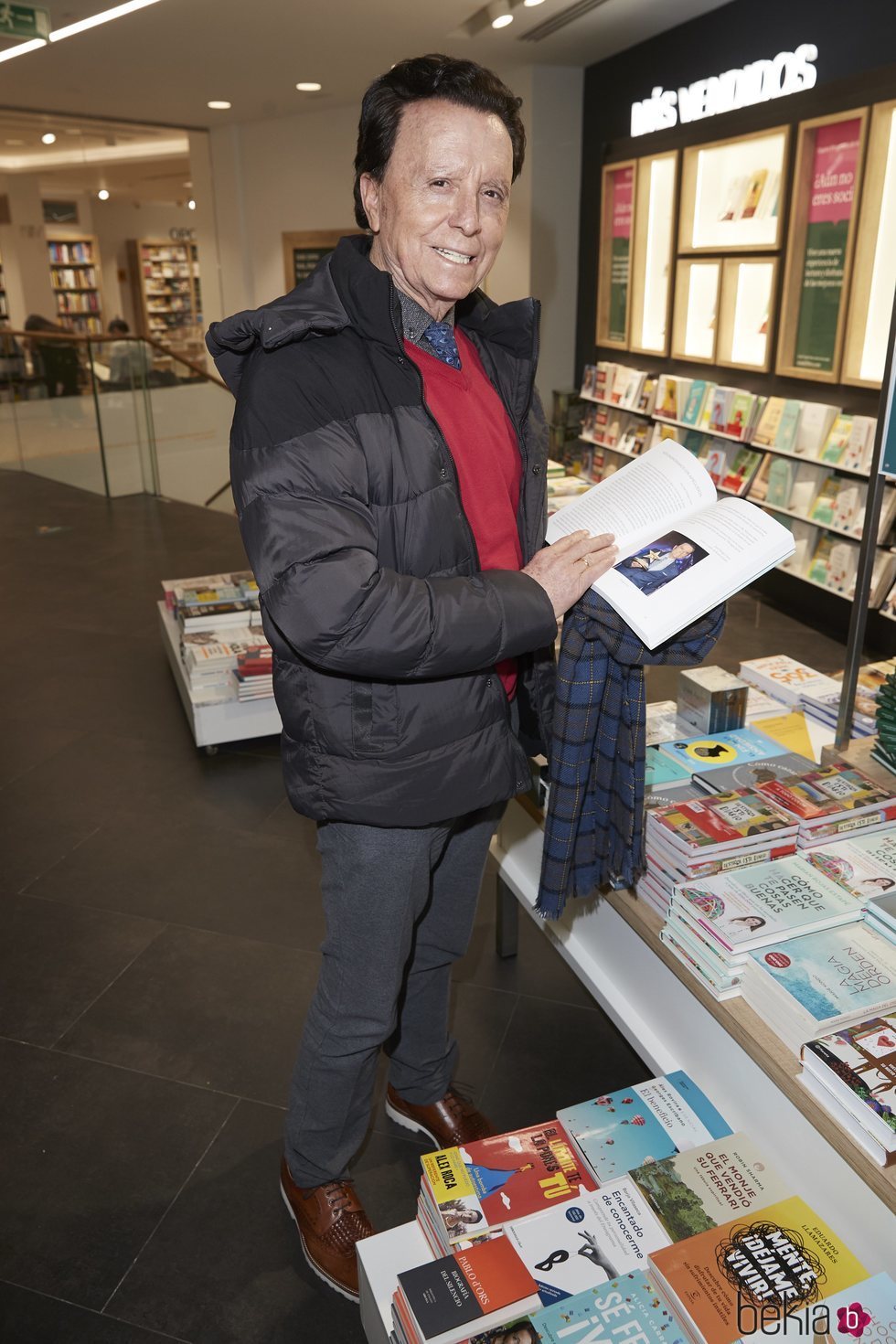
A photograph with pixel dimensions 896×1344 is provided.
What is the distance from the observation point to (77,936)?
2.71 m

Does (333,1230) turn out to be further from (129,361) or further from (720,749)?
(129,361)

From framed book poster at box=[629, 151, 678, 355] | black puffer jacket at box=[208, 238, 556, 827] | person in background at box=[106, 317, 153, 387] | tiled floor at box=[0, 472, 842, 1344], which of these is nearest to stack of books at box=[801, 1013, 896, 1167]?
black puffer jacket at box=[208, 238, 556, 827]

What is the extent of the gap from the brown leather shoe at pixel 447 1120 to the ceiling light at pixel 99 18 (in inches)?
258

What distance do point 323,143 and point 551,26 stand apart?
4.19m

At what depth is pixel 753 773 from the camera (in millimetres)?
1973

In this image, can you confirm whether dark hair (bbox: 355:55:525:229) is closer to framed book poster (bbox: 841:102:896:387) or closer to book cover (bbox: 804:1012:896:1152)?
book cover (bbox: 804:1012:896:1152)

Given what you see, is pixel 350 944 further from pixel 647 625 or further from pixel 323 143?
pixel 323 143

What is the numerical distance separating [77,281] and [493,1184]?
1274cm

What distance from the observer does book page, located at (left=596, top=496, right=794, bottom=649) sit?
53.0 inches

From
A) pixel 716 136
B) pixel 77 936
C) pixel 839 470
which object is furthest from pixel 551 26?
pixel 77 936

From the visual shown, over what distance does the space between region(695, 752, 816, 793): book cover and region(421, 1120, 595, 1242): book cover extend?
723mm

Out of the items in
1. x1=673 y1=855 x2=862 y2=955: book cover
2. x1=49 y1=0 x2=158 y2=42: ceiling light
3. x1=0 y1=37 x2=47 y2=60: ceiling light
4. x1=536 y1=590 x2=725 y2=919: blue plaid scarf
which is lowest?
x1=673 y1=855 x2=862 y2=955: book cover

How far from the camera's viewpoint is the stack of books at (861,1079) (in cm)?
121

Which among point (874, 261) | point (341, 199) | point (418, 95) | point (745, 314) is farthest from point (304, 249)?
point (418, 95)
